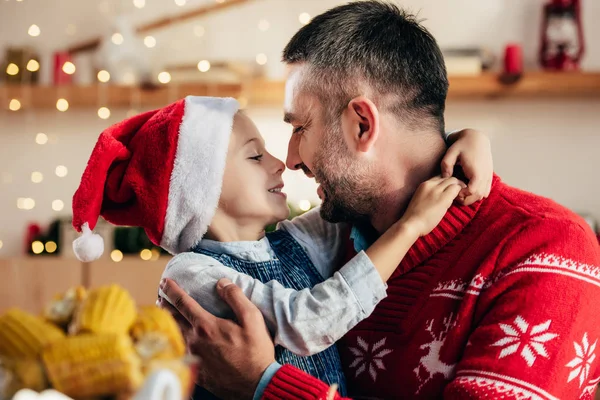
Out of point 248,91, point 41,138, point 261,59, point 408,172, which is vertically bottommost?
point 41,138

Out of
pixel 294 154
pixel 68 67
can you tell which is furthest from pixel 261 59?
pixel 294 154

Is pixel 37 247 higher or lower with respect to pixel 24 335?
lower

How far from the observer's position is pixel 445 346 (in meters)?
1.13

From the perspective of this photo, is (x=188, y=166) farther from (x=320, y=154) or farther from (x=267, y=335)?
(x=267, y=335)

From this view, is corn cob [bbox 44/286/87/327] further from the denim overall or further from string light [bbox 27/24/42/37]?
string light [bbox 27/24/42/37]

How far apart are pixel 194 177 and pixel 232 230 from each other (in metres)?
0.13

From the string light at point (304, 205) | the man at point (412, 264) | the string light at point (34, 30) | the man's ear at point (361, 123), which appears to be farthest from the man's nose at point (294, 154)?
the string light at point (34, 30)

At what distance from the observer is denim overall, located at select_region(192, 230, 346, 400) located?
3.87ft

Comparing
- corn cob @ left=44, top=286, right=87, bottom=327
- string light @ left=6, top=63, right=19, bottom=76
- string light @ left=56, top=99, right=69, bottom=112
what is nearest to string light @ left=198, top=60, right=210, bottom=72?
string light @ left=56, top=99, right=69, bottom=112

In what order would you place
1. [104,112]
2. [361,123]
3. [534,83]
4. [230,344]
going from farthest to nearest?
[104,112], [534,83], [361,123], [230,344]

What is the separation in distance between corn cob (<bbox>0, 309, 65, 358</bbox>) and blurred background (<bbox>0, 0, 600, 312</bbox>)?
2738mm

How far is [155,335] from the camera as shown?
570 mm

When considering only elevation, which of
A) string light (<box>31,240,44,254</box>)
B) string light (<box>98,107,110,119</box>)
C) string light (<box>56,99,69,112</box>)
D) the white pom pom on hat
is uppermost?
the white pom pom on hat

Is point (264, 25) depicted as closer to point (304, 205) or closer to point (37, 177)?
point (304, 205)
